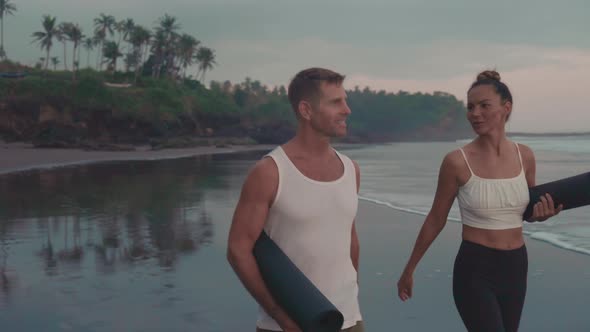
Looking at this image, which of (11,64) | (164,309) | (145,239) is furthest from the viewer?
(11,64)

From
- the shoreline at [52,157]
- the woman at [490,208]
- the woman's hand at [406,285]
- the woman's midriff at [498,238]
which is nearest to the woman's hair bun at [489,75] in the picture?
the woman at [490,208]

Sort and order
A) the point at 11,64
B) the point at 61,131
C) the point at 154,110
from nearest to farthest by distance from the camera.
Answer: the point at 61,131
the point at 154,110
the point at 11,64

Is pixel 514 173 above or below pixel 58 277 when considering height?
above

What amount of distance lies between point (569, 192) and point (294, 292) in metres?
1.64

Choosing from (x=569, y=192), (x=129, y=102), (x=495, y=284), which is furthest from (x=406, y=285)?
(x=129, y=102)

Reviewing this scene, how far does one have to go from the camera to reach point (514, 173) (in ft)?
11.1

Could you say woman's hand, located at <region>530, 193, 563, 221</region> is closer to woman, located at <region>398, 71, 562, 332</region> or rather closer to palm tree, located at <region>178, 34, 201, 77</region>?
woman, located at <region>398, 71, 562, 332</region>

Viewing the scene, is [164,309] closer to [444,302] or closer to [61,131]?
[444,302]

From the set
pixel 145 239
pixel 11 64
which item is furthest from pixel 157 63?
pixel 145 239

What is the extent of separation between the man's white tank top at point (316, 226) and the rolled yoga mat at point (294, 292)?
9cm

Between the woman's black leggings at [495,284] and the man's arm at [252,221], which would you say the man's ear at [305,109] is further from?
the woman's black leggings at [495,284]

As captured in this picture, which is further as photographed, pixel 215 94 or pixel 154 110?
pixel 215 94

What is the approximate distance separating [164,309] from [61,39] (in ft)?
313

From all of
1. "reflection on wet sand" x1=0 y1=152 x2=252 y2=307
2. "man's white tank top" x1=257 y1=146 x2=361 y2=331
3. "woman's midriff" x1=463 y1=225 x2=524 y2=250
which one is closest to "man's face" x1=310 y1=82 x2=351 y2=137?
"man's white tank top" x1=257 y1=146 x2=361 y2=331
